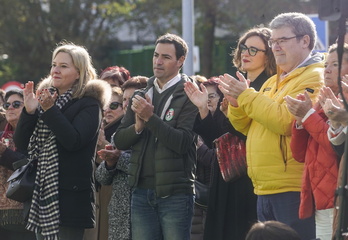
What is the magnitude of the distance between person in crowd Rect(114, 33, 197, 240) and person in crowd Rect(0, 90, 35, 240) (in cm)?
144

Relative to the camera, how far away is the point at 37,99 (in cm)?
696

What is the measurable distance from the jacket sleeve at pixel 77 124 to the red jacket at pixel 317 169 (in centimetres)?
206

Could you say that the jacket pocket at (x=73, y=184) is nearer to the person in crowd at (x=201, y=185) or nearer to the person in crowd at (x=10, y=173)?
the person in crowd at (x=10, y=173)

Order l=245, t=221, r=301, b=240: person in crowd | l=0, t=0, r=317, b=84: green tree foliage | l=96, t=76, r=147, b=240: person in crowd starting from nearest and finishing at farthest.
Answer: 1. l=245, t=221, r=301, b=240: person in crowd
2. l=96, t=76, r=147, b=240: person in crowd
3. l=0, t=0, r=317, b=84: green tree foliage

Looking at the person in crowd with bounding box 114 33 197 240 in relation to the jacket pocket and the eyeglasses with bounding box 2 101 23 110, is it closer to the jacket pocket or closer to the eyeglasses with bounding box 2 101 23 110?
the jacket pocket

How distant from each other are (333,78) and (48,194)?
257cm

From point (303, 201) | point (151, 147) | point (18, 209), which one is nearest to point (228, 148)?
point (151, 147)

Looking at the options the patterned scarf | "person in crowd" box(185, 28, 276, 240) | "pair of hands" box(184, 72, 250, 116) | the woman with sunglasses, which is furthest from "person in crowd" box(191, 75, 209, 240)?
the patterned scarf

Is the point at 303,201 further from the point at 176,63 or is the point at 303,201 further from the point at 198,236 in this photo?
the point at 198,236

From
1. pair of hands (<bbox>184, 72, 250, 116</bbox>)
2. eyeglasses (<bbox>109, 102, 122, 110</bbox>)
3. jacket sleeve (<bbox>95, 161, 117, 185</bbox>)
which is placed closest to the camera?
pair of hands (<bbox>184, 72, 250, 116</bbox>)

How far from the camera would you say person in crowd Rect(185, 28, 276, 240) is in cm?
677

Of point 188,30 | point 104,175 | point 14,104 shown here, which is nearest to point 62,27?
point 188,30

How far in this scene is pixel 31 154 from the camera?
7.10 metres

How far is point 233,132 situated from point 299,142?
1.15 m
